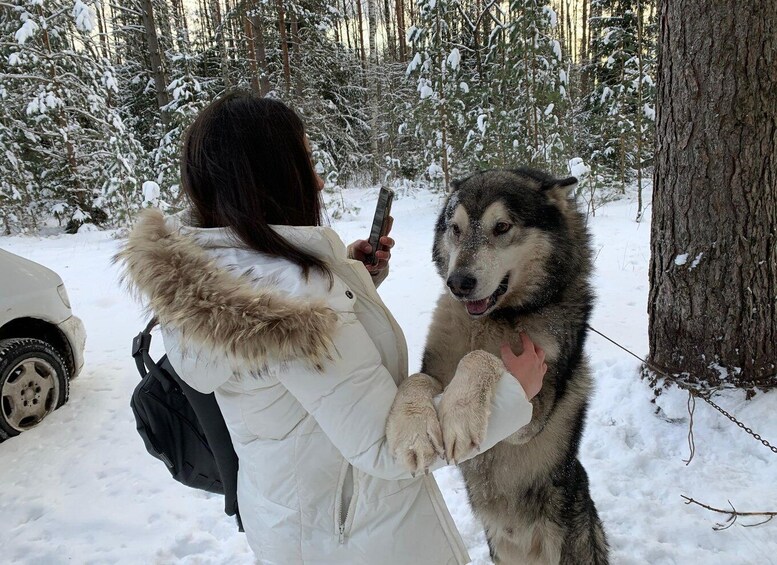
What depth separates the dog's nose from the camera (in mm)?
1968

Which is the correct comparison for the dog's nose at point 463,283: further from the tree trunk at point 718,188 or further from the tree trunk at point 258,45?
the tree trunk at point 258,45

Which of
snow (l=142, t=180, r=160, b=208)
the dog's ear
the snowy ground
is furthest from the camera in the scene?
snow (l=142, t=180, r=160, b=208)

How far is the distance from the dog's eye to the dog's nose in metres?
0.35

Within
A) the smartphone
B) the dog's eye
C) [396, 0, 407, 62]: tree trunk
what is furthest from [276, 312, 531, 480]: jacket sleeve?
[396, 0, 407, 62]: tree trunk

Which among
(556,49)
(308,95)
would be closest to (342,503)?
(556,49)

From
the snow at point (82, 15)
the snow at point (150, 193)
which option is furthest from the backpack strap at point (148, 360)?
the snow at point (82, 15)

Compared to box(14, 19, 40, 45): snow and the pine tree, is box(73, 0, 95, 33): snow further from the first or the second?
box(14, 19, 40, 45): snow

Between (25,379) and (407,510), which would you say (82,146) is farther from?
(407,510)

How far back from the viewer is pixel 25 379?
400cm

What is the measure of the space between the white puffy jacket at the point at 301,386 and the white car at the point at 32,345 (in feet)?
11.4

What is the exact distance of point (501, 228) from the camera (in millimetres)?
2215

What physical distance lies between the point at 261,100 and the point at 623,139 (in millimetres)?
13831

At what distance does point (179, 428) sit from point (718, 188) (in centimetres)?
337

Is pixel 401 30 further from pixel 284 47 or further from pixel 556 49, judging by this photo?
pixel 556 49
